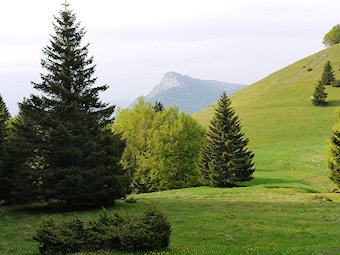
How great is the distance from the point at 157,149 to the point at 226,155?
464 inches

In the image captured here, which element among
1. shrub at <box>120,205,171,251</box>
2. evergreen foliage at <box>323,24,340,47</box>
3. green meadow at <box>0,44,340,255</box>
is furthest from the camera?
evergreen foliage at <box>323,24,340,47</box>

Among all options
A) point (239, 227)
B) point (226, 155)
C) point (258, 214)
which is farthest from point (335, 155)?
point (239, 227)

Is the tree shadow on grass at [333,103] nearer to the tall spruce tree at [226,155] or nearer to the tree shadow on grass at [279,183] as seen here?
the tree shadow on grass at [279,183]

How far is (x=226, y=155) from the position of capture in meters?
45.7

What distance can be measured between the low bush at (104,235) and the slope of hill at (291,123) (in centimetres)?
3491

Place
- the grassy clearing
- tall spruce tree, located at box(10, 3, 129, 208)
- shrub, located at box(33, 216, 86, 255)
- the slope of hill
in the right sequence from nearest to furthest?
shrub, located at box(33, 216, 86, 255)
the grassy clearing
tall spruce tree, located at box(10, 3, 129, 208)
the slope of hill

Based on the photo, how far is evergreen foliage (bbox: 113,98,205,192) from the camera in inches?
1928

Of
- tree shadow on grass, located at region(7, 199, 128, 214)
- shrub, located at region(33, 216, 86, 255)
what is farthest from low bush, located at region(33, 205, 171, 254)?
tree shadow on grass, located at region(7, 199, 128, 214)

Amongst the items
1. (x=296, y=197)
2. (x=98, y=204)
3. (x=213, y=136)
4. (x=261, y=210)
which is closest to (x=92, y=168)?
(x=98, y=204)

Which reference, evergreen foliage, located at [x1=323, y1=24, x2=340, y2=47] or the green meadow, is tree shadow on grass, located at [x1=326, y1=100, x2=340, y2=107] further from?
evergreen foliage, located at [x1=323, y1=24, x2=340, y2=47]

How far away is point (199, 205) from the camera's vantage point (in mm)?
27844

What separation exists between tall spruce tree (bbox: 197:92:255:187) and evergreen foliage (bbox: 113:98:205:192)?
5.00m

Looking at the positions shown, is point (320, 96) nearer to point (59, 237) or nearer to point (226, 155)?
point (226, 155)

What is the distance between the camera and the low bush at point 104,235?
12.3 meters
